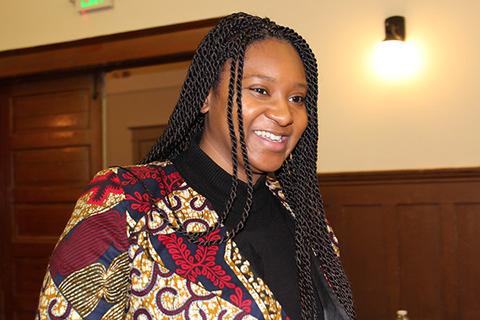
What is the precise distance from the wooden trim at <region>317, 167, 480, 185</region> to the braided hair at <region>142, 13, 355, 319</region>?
1875mm

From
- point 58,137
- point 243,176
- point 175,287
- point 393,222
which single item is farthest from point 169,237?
point 58,137

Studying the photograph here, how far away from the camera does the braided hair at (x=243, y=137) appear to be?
134cm

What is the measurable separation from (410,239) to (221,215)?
229cm

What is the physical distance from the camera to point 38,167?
4480mm

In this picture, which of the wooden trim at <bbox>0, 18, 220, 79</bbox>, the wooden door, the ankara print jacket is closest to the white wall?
the wooden trim at <bbox>0, 18, 220, 79</bbox>

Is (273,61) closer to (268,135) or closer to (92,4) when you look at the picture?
(268,135)

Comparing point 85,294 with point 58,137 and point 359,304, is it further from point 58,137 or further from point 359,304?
point 58,137

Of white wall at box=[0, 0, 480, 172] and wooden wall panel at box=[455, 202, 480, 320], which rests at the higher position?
white wall at box=[0, 0, 480, 172]

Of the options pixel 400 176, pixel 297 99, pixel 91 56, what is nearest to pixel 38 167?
pixel 91 56

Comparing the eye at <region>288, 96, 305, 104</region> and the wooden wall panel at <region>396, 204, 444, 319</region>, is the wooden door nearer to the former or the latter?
the wooden wall panel at <region>396, 204, 444, 319</region>

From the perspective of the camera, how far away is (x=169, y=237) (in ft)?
3.86

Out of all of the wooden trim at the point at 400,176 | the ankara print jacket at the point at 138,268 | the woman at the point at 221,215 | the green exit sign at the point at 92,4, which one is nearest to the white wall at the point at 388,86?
the wooden trim at the point at 400,176

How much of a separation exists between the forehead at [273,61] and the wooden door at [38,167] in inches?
121

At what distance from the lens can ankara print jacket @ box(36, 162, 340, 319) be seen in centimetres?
107
